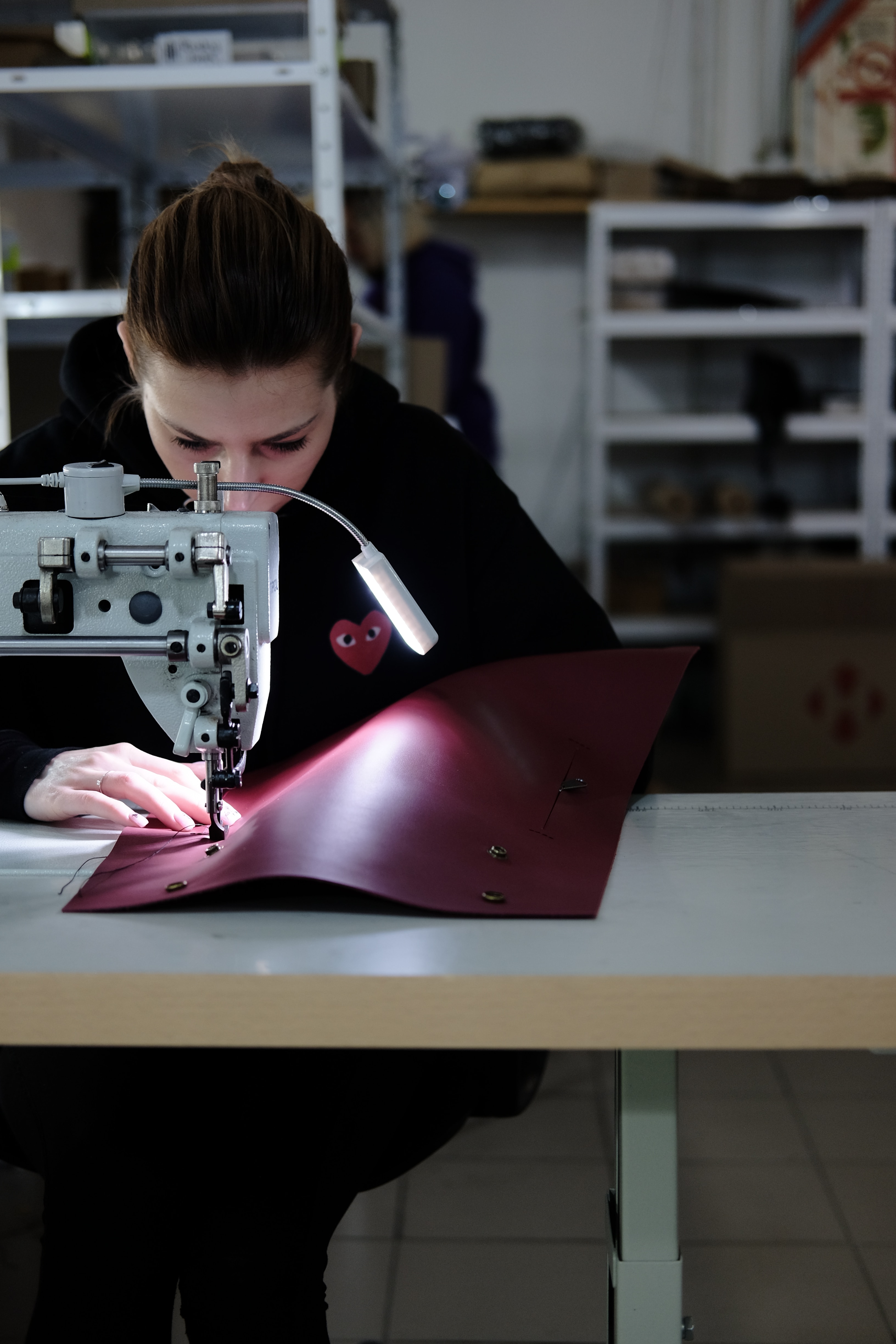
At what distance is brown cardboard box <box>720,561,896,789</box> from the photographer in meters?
3.78

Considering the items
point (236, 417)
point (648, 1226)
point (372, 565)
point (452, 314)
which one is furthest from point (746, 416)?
point (648, 1226)

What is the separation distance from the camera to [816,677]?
3.79 m

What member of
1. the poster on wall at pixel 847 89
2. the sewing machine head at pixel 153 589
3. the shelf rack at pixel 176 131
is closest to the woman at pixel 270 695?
the sewing machine head at pixel 153 589

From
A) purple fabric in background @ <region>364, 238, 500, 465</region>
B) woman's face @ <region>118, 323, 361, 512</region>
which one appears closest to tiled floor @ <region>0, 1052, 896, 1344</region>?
woman's face @ <region>118, 323, 361, 512</region>

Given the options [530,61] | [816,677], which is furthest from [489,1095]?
[530,61]

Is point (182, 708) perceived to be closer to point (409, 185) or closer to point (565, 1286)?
point (565, 1286)

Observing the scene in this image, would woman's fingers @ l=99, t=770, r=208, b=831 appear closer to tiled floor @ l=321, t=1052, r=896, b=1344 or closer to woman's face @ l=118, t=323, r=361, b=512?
woman's face @ l=118, t=323, r=361, b=512

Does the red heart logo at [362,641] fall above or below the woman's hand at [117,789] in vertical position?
above

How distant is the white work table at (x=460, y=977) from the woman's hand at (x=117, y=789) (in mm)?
169

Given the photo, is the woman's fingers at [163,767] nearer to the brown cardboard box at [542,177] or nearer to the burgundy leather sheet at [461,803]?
the burgundy leather sheet at [461,803]

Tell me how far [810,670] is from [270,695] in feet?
9.05

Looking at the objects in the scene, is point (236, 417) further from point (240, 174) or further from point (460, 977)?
point (460, 977)

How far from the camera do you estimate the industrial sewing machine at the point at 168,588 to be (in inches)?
35.9

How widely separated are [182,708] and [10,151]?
7.98 ft
